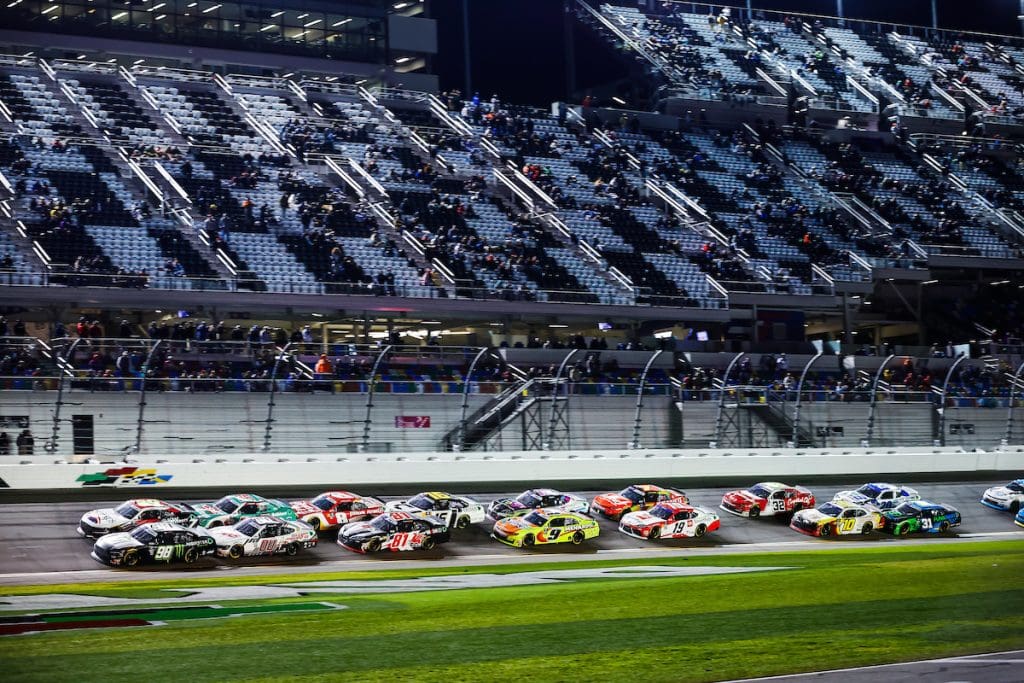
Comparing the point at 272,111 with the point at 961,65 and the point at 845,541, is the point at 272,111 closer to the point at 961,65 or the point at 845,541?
the point at 845,541

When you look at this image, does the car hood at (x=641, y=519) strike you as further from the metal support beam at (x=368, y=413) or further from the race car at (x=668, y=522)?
the metal support beam at (x=368, y=413)

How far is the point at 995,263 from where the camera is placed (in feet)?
227

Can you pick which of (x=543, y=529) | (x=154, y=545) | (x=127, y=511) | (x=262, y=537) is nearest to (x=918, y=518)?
(x=543, y=529)

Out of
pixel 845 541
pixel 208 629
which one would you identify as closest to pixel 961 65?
pixel 845 541

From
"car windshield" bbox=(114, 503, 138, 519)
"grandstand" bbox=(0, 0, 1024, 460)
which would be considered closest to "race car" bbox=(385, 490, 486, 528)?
"grandstand" bbox=(0, 0, 1024, 460)

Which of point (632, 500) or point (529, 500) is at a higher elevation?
point (529, 500)

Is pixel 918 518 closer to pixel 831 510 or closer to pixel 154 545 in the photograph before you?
pixel 831 510

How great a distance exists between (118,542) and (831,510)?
66.5ft

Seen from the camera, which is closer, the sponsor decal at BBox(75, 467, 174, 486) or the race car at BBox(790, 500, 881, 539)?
the sponsor decal at BBox(75, 467, 174, 486)

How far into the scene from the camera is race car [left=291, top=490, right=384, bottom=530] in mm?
34406

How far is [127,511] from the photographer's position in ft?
105

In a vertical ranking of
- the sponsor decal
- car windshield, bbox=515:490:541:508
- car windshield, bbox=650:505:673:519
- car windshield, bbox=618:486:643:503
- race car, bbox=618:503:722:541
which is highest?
the sponsor decal

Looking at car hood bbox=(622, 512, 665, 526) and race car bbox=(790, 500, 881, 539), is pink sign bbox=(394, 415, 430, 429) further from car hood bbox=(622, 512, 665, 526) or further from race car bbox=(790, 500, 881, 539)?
race car bbox=(790, 500, 881, 539)

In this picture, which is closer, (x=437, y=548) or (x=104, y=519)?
(x=104, y=519)
